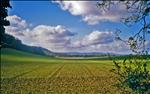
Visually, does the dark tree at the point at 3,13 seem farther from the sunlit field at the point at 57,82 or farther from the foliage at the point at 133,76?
the foliage at the point at 133,76

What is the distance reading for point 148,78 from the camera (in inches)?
538

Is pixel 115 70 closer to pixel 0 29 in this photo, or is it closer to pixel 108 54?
pixel 108 54

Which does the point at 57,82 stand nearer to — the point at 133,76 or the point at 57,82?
the point at 57,82

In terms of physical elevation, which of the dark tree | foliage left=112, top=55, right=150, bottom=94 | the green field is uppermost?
the dark tree

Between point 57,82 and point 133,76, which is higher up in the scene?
point 133,76

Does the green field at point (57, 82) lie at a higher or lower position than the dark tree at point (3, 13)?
lower

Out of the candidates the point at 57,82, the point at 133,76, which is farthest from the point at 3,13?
the point at 57,82

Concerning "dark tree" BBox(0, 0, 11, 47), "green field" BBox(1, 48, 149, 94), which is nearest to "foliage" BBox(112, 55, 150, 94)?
"green field" BBox(1, 48, 149, 94)

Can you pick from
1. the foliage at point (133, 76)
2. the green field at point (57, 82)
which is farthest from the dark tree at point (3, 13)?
the foliage at point (133, 76)

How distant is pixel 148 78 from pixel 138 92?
0.54m

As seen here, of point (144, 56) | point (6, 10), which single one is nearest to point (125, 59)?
point (144, 56)

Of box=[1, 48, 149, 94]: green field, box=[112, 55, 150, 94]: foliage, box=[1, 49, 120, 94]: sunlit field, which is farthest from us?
box=[1, 49, 120, 94]: sunlit field

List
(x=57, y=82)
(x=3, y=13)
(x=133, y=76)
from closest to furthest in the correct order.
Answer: (x=133, y=76), (x=3, y=13), (x=57, y=82)

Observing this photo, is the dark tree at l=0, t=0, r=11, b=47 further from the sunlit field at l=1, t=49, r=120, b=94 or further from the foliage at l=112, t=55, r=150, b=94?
the foliage at l=112, t=55, r=150, b=94
